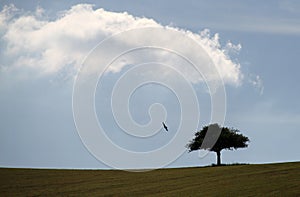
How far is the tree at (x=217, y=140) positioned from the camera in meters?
69.8

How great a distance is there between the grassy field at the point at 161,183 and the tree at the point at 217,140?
21037 mm

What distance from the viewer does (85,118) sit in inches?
1545

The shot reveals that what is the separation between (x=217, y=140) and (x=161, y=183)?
3224 centimetres

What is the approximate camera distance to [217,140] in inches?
2761

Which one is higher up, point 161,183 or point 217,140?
point 217,140

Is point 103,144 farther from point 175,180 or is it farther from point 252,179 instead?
point 252,179

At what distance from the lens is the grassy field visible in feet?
109

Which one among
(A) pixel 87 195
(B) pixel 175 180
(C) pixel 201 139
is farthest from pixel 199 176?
(C) pixel 201 139

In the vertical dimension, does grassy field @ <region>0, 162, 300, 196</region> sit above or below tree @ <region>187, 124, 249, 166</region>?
below

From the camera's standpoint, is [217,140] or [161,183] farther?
[217,140]

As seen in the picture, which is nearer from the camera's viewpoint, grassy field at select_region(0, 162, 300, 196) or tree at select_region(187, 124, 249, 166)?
grassy field at select_region(0, 162, 300, 196)

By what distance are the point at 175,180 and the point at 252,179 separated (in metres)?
6.59

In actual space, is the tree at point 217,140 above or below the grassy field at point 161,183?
above

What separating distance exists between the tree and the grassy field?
21.0 m
